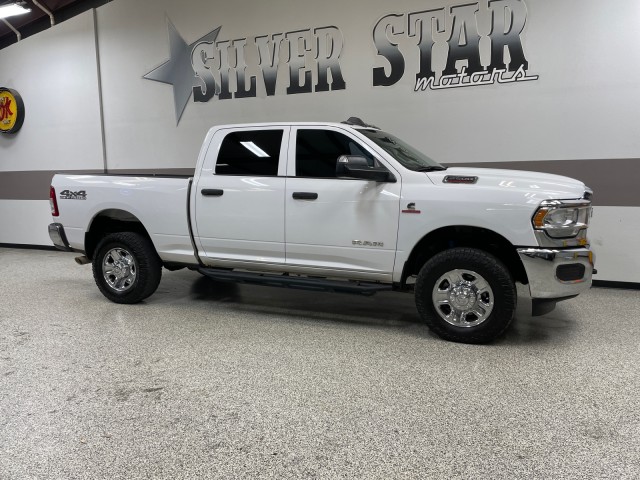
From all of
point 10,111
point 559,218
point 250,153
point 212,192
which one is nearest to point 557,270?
point 559,218

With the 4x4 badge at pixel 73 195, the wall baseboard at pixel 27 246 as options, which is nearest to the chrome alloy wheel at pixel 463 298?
the 4x4 badge at pixel 73 195

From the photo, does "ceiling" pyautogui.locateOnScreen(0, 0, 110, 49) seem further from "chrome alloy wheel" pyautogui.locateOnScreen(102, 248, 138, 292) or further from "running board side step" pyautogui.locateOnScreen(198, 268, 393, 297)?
"running board side step" pyautogui.locateOnScreen(198, 268, 393, 297)

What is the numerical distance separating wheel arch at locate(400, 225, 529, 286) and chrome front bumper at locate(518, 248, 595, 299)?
180 millimetres

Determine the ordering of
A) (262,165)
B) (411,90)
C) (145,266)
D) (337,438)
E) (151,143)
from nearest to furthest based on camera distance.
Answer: (337,438) < (262,165) < (145,266) < (411,90) < (151,143)

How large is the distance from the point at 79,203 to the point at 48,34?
18.6 ft

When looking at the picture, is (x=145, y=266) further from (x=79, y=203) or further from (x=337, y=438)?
(x=337, y=438)

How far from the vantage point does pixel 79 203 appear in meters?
5.22

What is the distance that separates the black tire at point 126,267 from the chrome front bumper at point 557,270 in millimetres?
3708

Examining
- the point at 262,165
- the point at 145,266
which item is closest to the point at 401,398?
the point at 262,165

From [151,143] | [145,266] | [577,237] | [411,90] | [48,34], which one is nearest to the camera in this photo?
[577,237]

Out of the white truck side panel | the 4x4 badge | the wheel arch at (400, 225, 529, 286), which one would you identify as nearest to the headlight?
the wheel arch at (400, 225, 529, 286)

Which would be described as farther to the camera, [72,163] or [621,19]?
[72,163]

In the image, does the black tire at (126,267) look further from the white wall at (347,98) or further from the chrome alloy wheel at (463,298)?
the white wall at (347,98)

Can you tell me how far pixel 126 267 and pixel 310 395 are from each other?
3066mm
